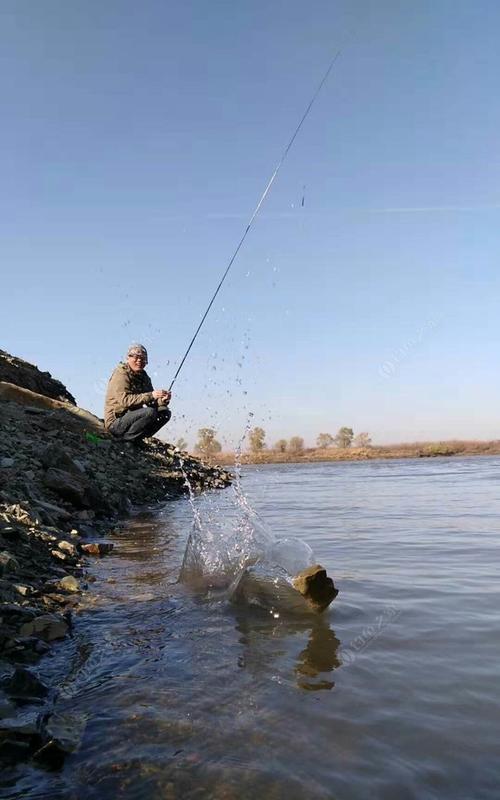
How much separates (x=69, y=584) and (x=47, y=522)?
88.0 inches

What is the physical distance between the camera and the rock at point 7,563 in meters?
4.71

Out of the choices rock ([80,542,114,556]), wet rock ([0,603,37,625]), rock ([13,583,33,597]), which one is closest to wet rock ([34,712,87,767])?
wet rock ([0,603,37,625])

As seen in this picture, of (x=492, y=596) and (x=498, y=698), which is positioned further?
(x=492, y=596)

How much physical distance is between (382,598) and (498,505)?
7.76m

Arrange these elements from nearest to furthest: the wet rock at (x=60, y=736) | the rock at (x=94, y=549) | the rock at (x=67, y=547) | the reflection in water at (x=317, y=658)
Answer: the wet rock at (x=60, y=736), the reflection in water at (x=317, y=658), the rock at (x=67, y=547), the rock at (x=94, y=549)

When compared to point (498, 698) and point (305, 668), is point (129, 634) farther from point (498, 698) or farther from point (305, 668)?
point (498, 698)

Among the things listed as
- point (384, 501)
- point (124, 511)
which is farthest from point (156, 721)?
point (384, 501)

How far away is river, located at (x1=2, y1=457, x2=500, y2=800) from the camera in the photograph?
2160 millimetres

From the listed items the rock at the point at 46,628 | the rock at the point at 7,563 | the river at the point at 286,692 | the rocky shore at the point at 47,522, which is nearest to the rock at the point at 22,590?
the rocky shore at the point at 47,522

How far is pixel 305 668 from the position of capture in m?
3.23

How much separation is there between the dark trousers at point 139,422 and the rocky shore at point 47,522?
1.09 metres

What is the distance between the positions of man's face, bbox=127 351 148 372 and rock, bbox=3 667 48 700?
7.52 metres

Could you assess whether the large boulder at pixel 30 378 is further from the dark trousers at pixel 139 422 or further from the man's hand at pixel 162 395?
the man's hand at pixel 162 395

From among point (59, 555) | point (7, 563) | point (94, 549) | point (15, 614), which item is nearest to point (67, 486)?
point (94, 549)
